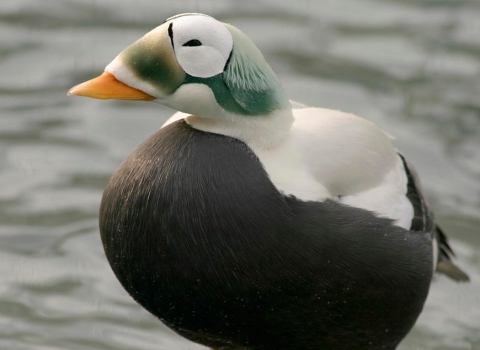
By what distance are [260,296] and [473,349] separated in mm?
1848

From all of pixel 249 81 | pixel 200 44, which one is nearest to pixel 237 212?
pixel 249 81

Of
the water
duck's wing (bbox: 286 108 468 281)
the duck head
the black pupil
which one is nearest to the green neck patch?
the duck head

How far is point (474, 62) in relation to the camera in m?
8.15

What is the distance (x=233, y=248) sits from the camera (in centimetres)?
396

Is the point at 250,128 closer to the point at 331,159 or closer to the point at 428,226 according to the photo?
the point at 331,159

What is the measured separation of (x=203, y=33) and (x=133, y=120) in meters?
3.47

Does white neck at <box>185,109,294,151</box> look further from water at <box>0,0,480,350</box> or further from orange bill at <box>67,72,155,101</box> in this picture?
water at <box>0,0,480,350</box>

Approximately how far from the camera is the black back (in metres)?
3.96

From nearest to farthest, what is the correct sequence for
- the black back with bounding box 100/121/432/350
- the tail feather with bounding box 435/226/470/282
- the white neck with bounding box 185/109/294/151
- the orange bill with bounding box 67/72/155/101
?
the orange bill with bounding box 67/72/155/101 < the black back with bounding box 100/121/432/350 < the white neck with bounding box 185/109/294/151 < the tail feather with bounding box 435/226/470/282

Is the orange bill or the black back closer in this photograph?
the orange bill

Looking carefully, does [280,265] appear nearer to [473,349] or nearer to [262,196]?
[262,196]

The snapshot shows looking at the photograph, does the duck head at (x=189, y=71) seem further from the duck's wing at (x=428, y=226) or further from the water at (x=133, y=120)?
the water at (x=133, y=120)

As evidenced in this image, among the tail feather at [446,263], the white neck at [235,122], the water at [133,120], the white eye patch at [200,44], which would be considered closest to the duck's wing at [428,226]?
the tail feather at [446,263]

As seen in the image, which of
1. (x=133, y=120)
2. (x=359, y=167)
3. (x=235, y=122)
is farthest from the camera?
(x=133, y=120)
